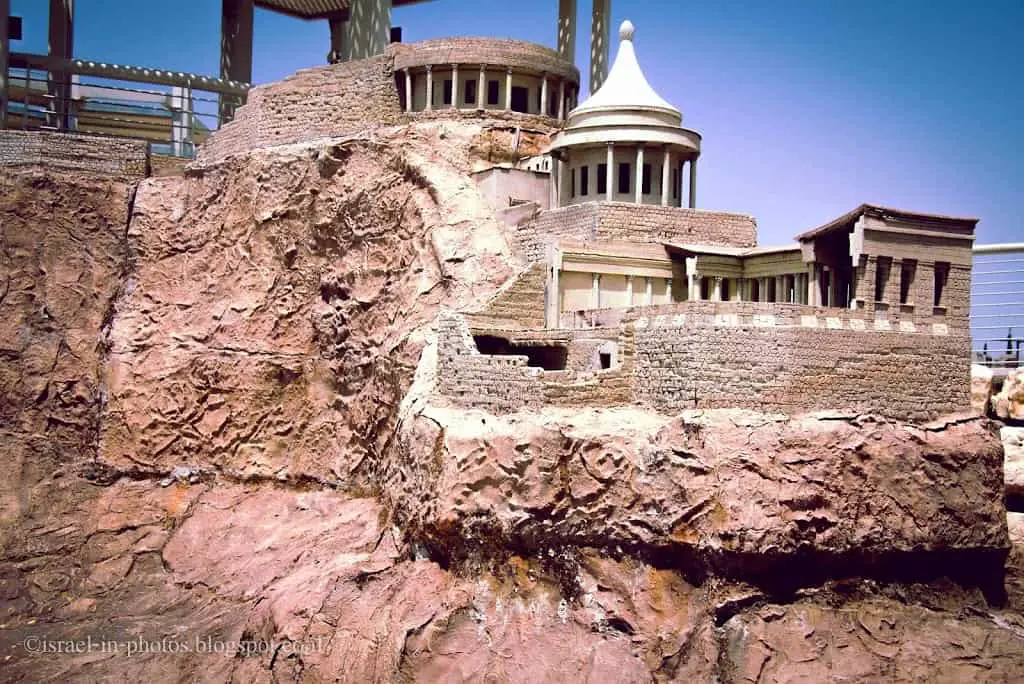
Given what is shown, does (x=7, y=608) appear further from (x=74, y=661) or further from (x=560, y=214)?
(x=560, y=214)

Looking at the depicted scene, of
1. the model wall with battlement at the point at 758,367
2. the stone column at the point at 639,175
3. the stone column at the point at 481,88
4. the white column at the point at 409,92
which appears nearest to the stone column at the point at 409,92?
the white column at the point at 409,92

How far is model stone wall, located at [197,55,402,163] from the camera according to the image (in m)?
39.1

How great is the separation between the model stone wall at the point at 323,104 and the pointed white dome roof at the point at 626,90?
728 cm

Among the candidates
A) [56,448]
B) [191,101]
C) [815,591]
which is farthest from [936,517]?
[191,101]

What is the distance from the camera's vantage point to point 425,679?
25.1 meters

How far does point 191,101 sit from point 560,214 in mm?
18881

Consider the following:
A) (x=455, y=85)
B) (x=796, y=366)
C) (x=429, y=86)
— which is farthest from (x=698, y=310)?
(x=429, y=86)

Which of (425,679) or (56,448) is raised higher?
(56,448)

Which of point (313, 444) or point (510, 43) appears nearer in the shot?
point (313, 444)

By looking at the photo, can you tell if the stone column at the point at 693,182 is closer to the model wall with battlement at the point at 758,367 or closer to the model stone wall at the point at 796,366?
the model wall with battlement at the point at 758,367

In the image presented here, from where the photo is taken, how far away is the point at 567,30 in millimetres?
44156

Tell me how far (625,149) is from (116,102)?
21.1 metres

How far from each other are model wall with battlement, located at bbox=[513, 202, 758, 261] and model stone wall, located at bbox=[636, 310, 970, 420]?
213 inches

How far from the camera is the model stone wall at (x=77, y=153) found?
39781 millimetres
